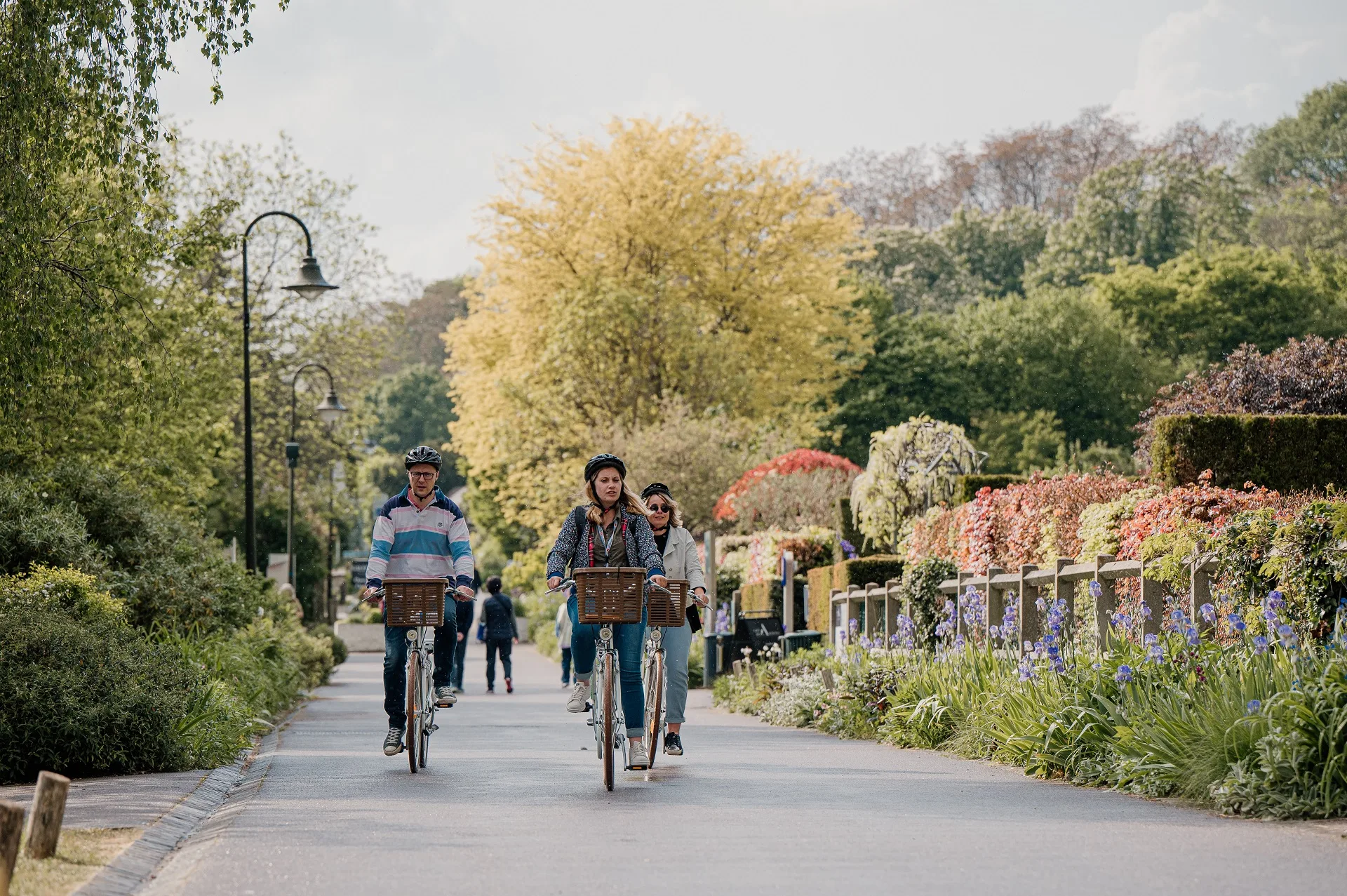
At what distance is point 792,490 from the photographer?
112 feet

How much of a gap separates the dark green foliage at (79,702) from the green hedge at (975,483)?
1376 centimetres

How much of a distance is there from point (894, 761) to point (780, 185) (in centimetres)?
3272

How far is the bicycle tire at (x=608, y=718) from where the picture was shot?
9594 mm

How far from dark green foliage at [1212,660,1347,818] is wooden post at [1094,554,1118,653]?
3633mm

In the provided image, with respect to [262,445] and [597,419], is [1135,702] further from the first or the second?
[262,445]

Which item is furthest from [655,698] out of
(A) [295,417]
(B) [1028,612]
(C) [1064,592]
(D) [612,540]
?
(A) [295,417]

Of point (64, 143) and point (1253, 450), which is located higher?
point (64, 143)

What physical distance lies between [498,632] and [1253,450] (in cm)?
1304

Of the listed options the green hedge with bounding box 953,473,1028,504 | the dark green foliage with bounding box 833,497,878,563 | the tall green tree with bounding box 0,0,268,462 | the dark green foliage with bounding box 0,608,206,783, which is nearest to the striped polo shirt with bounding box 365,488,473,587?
the dark green foliage with bounding box 0,608,206,783

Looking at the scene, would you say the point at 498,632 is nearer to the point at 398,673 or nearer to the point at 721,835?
the point at 398,673

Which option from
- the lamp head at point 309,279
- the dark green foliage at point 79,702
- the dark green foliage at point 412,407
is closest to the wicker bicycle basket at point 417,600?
the dark green foliage at point 79,702

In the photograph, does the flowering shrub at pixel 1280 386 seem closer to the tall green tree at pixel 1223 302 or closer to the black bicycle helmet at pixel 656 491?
the black bicycle helmet at pixel 656 491

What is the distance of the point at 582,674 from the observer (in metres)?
10.7

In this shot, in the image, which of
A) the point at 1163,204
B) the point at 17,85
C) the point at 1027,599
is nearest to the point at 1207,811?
the point at 1027,599
